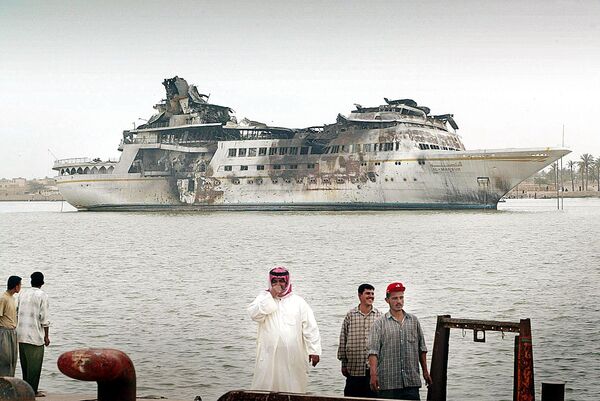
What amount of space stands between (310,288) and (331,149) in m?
45.4

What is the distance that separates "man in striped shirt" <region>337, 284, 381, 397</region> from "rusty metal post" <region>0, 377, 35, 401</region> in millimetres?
2657

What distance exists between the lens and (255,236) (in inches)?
1743

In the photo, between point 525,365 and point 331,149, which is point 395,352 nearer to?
point 525,365

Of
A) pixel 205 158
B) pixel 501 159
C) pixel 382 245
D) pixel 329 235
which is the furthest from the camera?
pixel 205 158

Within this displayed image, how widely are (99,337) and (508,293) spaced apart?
37.5ft

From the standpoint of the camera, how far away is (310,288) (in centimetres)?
2166

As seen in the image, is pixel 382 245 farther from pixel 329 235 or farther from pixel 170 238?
pixel 170 238

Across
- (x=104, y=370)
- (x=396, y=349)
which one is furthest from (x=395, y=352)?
(x=104, y=370)

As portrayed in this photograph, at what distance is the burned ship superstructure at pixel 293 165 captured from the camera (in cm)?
6062

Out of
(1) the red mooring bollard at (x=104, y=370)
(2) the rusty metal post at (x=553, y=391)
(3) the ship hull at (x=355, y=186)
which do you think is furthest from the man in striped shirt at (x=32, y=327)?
(3) the ship hull at (x=355, y=186)

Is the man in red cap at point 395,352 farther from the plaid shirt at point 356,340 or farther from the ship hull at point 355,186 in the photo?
the ship hull at point 355,186

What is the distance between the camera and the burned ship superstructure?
199 ft

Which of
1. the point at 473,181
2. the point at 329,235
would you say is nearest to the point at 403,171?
the point at 473,181

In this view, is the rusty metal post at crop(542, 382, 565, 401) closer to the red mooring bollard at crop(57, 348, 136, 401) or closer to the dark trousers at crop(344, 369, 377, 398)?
the dark trousers at crop(344, 369, 377, 398)
